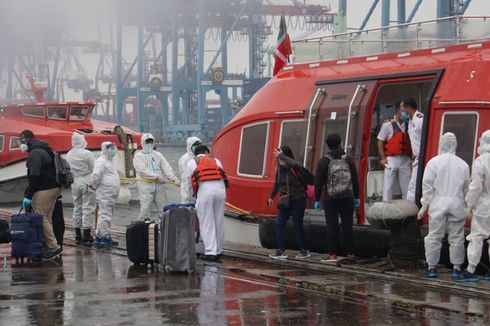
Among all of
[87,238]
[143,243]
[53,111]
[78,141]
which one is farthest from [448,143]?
[53,111]

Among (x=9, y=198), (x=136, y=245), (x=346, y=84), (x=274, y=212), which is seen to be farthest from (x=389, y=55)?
(x=9, y=198)

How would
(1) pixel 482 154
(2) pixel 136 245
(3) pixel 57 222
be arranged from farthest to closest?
(3) pixel 57 222 → (2) pixel 136 245 → (1) pixel 482 154

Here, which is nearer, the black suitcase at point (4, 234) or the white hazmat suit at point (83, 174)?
the black suitcase at point (4, 234)

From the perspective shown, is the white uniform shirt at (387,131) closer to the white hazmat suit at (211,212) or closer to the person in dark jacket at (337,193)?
the person in dark jacket at (337,193)

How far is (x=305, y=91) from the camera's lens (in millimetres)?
15688

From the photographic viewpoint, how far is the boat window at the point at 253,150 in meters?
15.9

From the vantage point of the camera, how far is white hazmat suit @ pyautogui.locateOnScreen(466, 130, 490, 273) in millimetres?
11555

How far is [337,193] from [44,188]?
414 centimetres

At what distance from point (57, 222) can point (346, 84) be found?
181 inches

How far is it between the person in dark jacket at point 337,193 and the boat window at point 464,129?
4.22 ft

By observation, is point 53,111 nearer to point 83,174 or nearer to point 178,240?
point 83,174

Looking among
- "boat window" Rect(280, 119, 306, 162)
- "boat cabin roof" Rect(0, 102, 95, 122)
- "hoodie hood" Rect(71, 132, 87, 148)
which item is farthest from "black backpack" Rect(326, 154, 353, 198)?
"boat cabin roof" Rect(0, 102, 95, 122)

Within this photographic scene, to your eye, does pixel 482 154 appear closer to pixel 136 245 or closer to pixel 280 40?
pixel 136 245

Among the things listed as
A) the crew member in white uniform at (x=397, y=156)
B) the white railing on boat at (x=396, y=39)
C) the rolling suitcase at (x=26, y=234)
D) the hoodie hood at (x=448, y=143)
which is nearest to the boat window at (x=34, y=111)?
the white railing on boat at (x=396, y=39)
